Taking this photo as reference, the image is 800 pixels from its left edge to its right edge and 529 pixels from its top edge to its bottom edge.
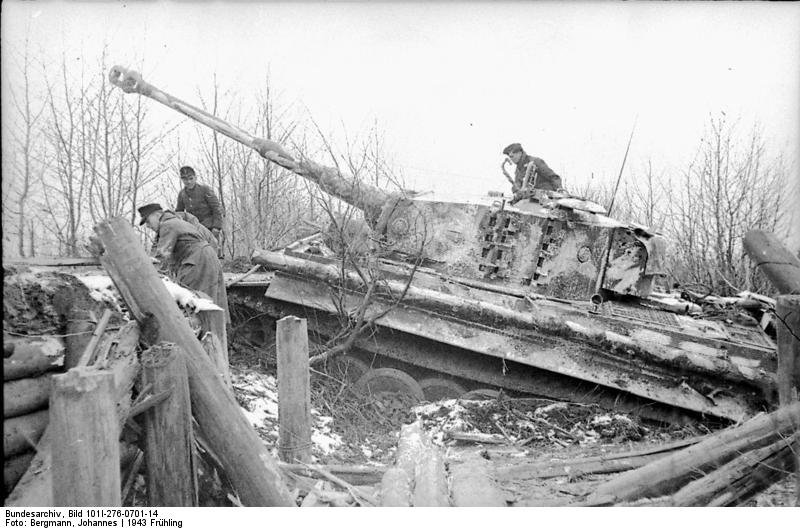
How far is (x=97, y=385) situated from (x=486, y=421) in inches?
182

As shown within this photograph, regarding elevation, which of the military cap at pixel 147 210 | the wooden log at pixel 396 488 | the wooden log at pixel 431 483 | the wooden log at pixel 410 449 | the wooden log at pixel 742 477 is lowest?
the wooden log at pixel 410 449

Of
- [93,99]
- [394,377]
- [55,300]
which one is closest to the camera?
[55,300]

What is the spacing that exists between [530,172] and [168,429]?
20.0 ft

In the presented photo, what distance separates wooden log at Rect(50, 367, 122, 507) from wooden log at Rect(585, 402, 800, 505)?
8.50 ft

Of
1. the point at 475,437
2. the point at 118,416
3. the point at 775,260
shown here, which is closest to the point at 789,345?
the point at 775,260

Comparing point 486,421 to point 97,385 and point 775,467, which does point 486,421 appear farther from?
point 97,385

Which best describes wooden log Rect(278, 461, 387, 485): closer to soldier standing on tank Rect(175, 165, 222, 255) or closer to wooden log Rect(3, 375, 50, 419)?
wooden log Rect(3, 375, 50, 419)

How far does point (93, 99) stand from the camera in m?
10.2

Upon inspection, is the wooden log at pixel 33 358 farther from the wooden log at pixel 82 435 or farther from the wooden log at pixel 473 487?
the wooden log at pixel 473 487

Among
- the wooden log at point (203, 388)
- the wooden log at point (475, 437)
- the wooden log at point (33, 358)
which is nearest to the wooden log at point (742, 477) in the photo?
the wooden log at point (203, 388)

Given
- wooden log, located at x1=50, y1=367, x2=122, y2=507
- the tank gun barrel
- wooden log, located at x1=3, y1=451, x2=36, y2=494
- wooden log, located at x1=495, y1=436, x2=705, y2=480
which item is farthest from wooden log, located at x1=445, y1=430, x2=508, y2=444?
wooden log, located at x1=50, y1=367, x2=122, y2=507

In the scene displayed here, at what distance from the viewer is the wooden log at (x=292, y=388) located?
14.6 ft

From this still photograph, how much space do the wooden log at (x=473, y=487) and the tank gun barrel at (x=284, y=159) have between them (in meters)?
4.25
